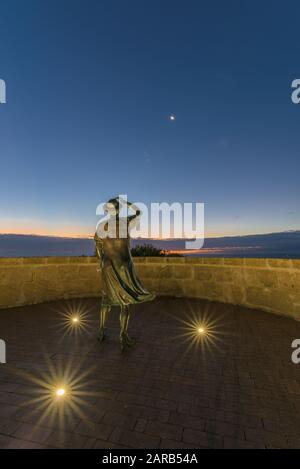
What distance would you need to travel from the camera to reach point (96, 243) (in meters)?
4.17

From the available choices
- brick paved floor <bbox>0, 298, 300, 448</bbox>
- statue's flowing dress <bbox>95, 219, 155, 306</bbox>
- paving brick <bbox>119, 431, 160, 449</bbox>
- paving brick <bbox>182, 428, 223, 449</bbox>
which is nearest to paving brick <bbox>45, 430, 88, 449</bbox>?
brick paved floor <bbox>0, 298, 300, 448</bbox>

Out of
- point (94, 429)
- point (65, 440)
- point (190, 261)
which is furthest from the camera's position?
point (190, 261)

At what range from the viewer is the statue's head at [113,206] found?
403cm

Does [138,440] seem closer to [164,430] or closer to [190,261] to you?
[164,430]

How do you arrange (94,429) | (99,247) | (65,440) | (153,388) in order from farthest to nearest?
(99,247), (153,388), (94,429), (65,440)

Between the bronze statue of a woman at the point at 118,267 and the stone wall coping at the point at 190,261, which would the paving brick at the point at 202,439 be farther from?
the stone wall coping at the point at 190,261

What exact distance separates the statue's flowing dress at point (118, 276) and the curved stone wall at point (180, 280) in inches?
135

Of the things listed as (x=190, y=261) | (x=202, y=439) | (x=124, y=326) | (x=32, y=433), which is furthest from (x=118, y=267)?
(x=190, y=261)

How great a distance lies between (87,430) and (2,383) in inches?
57.1

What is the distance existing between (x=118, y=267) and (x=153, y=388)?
1734 millimetres

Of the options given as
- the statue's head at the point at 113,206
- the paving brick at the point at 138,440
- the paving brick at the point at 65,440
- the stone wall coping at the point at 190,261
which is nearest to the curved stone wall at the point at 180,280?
the stone wall coping at the point at 190,261

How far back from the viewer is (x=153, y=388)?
296 cm

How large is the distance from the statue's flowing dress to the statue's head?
443 mm

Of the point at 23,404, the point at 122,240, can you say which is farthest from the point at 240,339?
the point at 23,404
